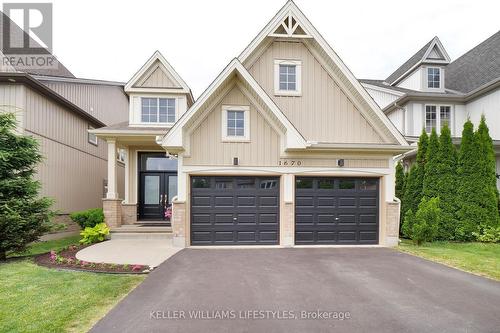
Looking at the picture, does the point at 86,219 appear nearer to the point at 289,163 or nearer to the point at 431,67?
the point at 289,163

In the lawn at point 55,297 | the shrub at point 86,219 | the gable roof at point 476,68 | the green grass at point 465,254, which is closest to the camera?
the lawn at point 55,297

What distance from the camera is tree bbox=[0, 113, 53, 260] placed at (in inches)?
311

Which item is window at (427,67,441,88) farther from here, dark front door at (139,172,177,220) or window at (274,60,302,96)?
dark front door at (139,172,177,220)

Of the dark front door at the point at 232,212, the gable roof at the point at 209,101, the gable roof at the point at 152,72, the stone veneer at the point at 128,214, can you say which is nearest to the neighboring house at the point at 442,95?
the gable roof at the point at 209,101

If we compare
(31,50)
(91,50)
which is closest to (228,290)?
(31,50)

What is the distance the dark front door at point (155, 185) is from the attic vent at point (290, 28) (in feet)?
23.4

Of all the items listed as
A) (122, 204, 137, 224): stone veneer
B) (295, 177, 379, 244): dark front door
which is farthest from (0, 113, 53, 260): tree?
(295, 177, 379, 244): dark front door

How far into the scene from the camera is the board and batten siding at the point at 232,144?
33.4ft

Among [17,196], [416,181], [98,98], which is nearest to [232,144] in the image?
[17,196]

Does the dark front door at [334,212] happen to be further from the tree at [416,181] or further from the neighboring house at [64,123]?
the neighboring house at [64,123]

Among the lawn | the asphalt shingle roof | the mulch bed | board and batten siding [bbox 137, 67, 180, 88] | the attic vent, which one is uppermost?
the asphalt shingle roof

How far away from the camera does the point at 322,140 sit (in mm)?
10758

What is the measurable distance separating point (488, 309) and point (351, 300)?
2.09 metres

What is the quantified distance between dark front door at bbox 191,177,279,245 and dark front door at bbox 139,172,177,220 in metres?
3.87
